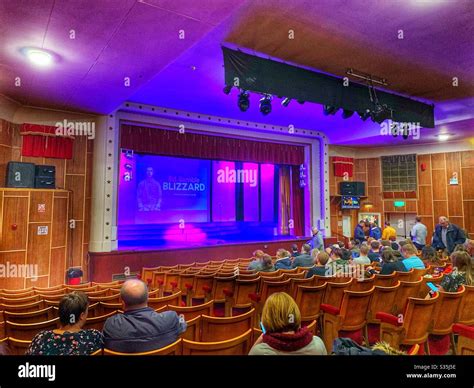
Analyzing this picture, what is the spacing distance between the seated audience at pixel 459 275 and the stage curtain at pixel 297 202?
888 cm

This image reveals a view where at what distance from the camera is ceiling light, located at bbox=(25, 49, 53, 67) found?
463 cm

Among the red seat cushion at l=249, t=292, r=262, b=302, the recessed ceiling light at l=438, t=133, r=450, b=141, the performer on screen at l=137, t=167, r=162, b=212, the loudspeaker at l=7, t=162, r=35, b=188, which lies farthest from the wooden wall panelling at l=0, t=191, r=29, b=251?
the recessed ceiling light at l=438, t=133, r=450, b=141

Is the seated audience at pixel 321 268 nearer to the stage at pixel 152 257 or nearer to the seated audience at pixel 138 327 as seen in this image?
the seated audience at pixel 138 327

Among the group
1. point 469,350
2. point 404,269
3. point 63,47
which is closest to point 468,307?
point 469,350

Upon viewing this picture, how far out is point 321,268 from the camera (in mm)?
4406

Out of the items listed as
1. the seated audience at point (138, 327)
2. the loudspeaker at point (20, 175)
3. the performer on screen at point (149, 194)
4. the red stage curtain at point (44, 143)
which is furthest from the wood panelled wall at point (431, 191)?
the seated audience at point (138, 327)

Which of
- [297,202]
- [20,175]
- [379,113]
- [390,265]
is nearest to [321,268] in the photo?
[390,265]

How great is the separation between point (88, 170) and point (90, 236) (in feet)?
5.64

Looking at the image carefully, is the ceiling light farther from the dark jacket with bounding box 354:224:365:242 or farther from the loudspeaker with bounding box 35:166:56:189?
the dark jacket with bounding box 354:224:365:242

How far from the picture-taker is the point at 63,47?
14.7ft

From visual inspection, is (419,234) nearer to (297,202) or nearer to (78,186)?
(297,202)

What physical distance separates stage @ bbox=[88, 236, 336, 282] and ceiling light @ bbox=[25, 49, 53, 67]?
461 cm

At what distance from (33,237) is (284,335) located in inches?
251
